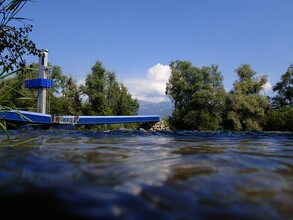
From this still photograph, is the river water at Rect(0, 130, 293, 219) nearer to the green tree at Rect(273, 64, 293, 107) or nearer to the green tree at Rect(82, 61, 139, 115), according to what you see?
the green tree at Rect(82, 61, 139, 115)

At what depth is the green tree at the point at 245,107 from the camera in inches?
1569

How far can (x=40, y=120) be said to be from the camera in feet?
93.4

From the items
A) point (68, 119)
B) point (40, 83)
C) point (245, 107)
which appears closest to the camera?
point (68, 119)

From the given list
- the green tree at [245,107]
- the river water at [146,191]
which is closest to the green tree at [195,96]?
the green tree at [245,107]

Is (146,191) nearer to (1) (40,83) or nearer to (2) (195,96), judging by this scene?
(1) (40,83)

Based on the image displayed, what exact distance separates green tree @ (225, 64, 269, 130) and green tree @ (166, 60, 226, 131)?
59.1 inches

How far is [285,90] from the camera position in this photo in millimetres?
50344

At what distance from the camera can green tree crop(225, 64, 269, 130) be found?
3984cm

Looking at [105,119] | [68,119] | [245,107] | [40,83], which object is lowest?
[68,119]

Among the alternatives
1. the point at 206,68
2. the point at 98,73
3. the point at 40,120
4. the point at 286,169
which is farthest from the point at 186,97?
the point at 286,169

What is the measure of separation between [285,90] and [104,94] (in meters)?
32.5

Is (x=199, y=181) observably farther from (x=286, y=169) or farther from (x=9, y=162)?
(x=9, y=162)

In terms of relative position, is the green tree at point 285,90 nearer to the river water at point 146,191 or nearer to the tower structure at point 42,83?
the tower structure at point 42,83

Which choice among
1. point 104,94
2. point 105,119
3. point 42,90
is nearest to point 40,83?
point 42,90
